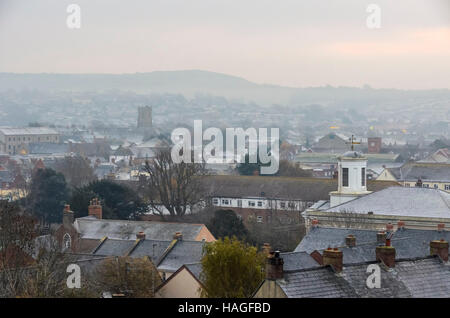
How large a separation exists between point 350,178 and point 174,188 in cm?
1593

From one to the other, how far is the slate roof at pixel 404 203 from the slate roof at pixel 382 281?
72.2 feet

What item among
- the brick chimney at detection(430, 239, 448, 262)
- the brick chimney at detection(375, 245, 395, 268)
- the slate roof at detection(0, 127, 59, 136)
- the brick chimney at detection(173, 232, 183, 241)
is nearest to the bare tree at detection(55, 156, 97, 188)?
the brick chimney at detection(173, 232, 183, 241)

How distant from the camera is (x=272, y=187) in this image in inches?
2800

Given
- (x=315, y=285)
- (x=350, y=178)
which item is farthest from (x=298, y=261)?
(x=350, y=178)

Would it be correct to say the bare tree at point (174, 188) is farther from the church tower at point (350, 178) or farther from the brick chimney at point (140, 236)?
the brick chimney at point (140, 236)

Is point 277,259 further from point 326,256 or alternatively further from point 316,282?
point 326,256

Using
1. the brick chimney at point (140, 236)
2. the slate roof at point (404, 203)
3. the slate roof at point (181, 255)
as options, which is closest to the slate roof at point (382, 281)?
the slate roof at point (181, 255)

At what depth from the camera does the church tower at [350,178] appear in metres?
52.9

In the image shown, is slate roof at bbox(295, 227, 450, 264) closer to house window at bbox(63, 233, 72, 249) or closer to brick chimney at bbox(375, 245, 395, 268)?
brick chimney at bbox(375, 245, 395, 268)

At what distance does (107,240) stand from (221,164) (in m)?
70.3

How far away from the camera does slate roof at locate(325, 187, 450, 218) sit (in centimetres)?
Result: 4675
